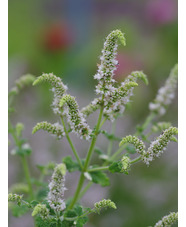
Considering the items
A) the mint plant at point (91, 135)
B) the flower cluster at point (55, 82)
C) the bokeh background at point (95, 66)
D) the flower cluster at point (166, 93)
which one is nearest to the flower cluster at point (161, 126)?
the flower cluster at point (166, 93)

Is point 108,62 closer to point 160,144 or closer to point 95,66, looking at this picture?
point 160,144

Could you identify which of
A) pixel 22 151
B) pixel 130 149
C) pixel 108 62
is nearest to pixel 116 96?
pixel 108 62

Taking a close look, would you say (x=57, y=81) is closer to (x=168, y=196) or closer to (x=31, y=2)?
(x=168, y=196)

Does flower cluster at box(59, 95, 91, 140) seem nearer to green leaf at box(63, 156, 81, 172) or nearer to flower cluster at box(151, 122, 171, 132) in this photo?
green leaf at box(63, 156, 81, 172)

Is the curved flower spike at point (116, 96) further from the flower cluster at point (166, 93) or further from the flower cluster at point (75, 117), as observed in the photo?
the flower cluster at point (166, 93)

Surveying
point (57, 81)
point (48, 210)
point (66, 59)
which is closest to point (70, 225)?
point (48, 210)
